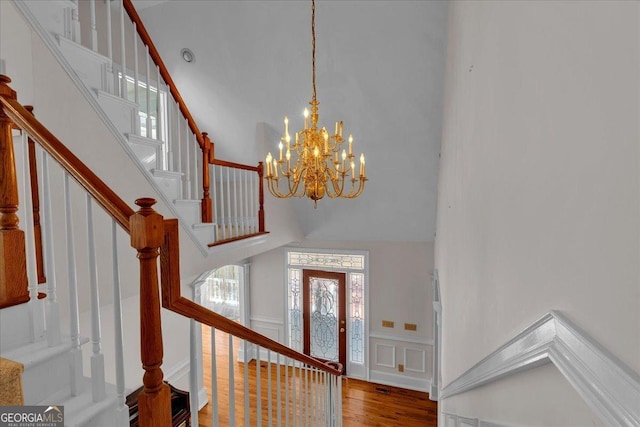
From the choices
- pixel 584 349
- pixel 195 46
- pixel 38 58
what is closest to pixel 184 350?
pixel 38 58

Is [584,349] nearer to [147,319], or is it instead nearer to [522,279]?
[522,279]

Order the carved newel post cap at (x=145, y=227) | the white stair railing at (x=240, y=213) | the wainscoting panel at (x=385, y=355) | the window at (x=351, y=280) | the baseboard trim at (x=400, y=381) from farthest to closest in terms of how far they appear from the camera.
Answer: the window at (x=351, y=280)
the wainscoting panel at (x=385, y=355)
the baseboard trim at (x=400, y=381)
the white stair railing at (x=240, y=213)
the carved newel post cap at (x=145, y=227)

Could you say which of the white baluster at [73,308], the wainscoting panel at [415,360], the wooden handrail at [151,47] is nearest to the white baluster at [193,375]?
the white baluster at [73,308]

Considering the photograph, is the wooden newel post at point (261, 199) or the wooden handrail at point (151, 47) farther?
the wooden newel post at point (261, 199)

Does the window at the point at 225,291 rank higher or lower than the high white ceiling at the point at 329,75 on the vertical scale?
lower

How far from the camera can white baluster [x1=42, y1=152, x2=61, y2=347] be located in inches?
52.2

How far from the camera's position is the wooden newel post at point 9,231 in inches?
54.4

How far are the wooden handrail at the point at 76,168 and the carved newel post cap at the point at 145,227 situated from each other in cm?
8

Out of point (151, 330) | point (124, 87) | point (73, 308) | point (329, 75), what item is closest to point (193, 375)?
point (151, 330)

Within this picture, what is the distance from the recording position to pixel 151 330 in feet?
3.68

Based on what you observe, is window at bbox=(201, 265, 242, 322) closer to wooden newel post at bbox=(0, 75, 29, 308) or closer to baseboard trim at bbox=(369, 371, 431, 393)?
baseboard trim at bbox=(369, 371, 431, 393)

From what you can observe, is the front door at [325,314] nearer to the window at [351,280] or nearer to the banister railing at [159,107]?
the window at [351,280]

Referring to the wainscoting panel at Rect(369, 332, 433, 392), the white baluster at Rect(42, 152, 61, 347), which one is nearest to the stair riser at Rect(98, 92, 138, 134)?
the white baluster at Rect(42, 152, 61, 347)
